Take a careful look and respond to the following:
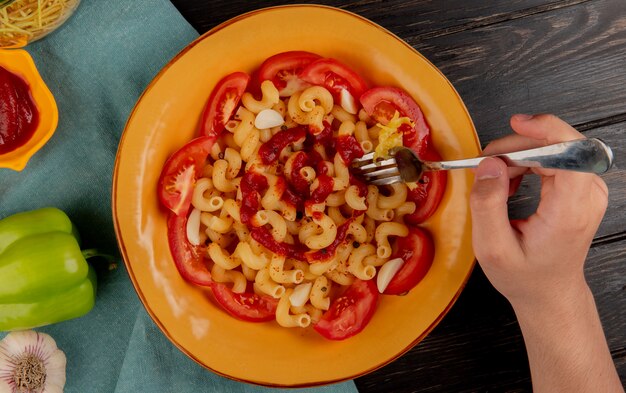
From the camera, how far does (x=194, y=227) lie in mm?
1496

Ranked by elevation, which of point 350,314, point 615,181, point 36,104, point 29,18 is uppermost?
point 29,18

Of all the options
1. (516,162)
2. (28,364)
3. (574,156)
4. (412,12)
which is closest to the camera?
(574,156)

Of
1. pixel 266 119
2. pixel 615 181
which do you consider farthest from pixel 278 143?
pixel 615 181

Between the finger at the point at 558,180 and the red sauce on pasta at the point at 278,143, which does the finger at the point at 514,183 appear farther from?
the red sauce on pasta at the point at 278,143

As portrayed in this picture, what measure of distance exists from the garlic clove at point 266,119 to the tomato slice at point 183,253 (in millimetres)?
271

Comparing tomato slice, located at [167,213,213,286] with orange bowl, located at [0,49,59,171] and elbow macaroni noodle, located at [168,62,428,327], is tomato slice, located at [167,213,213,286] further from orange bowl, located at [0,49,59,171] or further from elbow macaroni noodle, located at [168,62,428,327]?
orange bowl, located at [0,49,59,171]

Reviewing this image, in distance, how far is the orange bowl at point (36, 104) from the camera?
1.46 meters

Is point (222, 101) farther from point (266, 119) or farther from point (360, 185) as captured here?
point (360, 185)

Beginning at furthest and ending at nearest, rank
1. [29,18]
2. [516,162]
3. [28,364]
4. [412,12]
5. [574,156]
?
[412,12], [28,364], [29,18], [516,162], [574,156]

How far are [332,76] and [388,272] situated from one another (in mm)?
459

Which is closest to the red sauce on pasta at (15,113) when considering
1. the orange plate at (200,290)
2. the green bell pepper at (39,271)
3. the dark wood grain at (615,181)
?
the green bell pepper at (39,271)

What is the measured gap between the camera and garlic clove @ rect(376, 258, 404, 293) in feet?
4.91

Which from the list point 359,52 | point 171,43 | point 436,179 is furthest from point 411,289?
point 171,43

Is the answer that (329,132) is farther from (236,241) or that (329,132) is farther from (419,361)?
(419,361)
